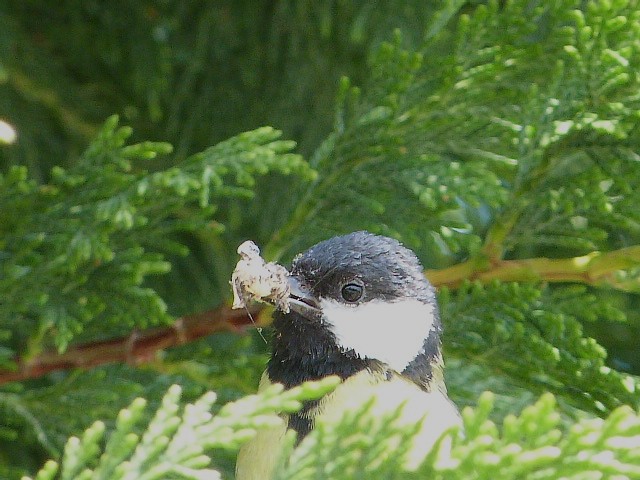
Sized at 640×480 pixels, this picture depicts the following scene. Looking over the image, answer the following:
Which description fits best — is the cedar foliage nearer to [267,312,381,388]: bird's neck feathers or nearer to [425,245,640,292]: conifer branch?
[425,245,640,292]: conifer branch

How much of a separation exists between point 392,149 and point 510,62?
23 cm

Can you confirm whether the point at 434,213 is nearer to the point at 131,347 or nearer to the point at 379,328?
the point at 379,328

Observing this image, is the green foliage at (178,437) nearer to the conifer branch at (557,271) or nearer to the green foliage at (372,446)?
the green foliage at (372,446)

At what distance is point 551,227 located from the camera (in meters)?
1.30

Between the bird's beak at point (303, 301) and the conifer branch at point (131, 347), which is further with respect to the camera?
the conifer branch at point (131, 347)

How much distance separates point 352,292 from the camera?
3.78 ft

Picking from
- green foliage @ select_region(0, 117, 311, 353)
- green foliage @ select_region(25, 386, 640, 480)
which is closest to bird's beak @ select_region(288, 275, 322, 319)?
green foliage @ select_region(0, 117, 311, 353)

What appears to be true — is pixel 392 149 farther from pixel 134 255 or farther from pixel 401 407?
pixel 401 407

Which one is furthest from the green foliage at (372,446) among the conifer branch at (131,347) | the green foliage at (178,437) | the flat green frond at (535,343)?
the conifer branch at (131,347)

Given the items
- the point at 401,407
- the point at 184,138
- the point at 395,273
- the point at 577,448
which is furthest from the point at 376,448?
the point at 184,138

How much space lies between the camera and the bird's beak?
45.2 inches

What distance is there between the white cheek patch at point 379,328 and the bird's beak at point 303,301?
0.04 feet

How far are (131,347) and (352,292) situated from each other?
42 centimetres

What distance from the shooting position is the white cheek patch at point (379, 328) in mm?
1148
